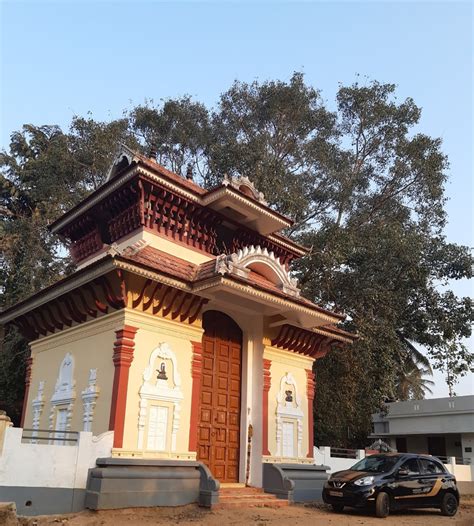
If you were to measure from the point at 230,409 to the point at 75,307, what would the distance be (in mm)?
4838

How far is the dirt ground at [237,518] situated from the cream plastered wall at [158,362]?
3.86ft

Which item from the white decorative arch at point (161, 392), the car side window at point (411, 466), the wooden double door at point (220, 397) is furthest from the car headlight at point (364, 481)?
the white decorative arch at point (161, 392)

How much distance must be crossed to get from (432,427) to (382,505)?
18.6 metres

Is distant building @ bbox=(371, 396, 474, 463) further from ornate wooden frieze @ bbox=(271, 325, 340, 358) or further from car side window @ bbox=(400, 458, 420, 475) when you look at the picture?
car side window @ bbox=(400, 458, 420, 475)

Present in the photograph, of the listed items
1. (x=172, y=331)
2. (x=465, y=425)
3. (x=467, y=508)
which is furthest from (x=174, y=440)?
(x=465, y=425)

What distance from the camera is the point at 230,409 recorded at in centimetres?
1401

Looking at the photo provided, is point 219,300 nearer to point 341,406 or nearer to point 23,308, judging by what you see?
point 23,308

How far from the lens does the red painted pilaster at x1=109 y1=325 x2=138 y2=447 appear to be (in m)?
10.7

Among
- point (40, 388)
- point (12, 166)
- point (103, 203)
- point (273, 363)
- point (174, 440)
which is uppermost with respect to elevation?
point (12, 166)

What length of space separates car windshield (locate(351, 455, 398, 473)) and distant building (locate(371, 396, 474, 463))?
1348 cm

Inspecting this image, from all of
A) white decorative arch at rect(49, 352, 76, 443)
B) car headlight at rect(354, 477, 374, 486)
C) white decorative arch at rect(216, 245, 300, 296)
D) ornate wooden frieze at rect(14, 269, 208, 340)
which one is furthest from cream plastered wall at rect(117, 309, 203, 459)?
car headlight at rect(354, 477, 374, 486)

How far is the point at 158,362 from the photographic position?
11.8 metres

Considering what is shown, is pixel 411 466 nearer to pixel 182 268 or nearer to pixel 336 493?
pixel 336 493

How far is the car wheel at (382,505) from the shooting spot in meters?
11.4
